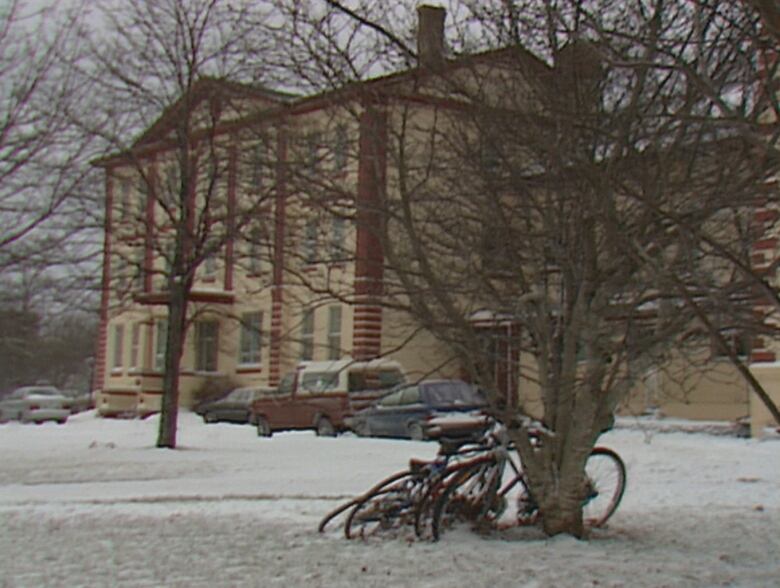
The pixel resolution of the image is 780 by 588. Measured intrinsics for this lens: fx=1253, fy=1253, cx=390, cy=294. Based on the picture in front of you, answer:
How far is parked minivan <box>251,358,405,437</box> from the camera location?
3044 centimetres

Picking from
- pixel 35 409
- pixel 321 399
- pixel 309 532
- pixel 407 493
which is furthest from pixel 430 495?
pixel 35 409

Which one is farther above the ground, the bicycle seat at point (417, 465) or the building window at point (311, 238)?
the building window at point (311, 238)

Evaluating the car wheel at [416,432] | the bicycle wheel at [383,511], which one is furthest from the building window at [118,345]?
the bicycle wheel at [383,511]

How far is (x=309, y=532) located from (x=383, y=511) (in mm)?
830

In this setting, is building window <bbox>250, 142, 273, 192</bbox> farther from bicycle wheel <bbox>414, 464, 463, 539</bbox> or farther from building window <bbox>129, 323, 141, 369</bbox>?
building window <bbox>129, 323, 141, 369</bbox>

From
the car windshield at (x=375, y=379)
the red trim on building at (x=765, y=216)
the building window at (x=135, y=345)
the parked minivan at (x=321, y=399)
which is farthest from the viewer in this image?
the building window at (x=135, y=345)

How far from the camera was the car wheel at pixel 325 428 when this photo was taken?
30688 mm

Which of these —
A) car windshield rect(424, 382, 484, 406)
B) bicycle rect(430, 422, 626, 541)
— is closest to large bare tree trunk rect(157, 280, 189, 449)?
car windshield rect(424, 382, 484, 406)

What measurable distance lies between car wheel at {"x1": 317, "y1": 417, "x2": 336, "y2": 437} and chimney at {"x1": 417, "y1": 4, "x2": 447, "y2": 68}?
66.8 ft

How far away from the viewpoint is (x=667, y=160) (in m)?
9.77

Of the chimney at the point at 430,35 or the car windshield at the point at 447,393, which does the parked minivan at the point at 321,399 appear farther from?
the chimney at the point at 430,35

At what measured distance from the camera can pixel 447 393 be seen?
28.0m

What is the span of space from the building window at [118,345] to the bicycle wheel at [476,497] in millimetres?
46525

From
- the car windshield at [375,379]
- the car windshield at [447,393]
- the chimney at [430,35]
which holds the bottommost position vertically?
the car windshield at [447,393]
